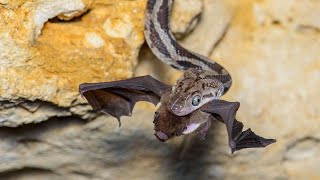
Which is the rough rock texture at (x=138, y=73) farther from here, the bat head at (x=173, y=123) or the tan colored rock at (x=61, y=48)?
the bat head at (x=173, y=123)

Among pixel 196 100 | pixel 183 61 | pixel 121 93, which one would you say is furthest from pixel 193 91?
pixel 183 61

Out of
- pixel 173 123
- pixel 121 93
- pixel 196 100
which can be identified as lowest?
pixel 173 123

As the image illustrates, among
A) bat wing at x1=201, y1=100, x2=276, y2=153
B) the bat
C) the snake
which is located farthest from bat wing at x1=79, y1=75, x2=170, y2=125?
bat wing at x1=201, y1=100, x2=276, y2=153

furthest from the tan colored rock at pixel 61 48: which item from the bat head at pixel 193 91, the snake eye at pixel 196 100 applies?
the snake eye at pixel 196 100

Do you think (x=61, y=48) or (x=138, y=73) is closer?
(x=61, y=48)

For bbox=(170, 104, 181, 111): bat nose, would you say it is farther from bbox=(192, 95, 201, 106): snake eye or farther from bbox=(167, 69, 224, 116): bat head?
bbox=(192, 95, 201, 106): snake eye

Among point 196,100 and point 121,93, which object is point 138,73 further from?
point 196,100

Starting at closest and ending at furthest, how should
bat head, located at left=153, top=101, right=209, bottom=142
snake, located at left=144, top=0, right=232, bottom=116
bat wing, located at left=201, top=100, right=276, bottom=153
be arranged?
1. bat head, located at left=153, top=101, right=209, bottom=142
2. bat wing, located at left=201, top=100, right=276, bottom=153
3. snake, located at left=144, top=0, right=232, bottom=116

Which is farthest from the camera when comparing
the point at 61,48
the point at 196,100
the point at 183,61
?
the point at 183,61

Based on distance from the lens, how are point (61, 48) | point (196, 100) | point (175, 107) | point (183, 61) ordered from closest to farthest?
point (175, 107), point (196, 100), point (61, 48), point (183, 61)
